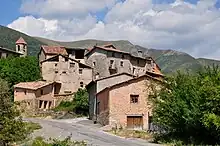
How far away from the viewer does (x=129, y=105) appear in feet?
153

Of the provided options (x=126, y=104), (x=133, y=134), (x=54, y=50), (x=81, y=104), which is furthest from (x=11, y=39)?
(x=133, y=134)

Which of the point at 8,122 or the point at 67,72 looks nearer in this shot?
the point at 8,122

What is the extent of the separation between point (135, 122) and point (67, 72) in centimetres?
3482

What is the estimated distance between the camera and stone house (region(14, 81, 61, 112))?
68.8 m

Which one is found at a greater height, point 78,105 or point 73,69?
point 73,69

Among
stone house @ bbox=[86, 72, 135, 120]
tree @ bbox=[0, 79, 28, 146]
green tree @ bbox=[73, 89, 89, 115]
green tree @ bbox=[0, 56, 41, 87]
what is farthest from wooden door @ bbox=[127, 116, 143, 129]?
green tree @ bbox=[0, 56, 41, 87]

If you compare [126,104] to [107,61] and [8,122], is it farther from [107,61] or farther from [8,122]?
[107,61]

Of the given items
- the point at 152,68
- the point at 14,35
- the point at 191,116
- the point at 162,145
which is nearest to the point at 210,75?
the point at 191,116

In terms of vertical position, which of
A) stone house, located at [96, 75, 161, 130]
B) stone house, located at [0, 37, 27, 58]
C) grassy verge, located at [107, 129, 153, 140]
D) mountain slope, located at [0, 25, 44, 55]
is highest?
mountain slope, located at [0, 25, 44, 55]

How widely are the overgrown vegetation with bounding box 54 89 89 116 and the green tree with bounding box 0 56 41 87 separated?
1139cm

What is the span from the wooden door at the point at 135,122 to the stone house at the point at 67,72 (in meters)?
33.2

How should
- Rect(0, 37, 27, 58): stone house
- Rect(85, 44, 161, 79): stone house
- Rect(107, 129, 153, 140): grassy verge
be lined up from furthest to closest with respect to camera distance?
Rect(0, 37, 27, 58): stone house
Rect(85, 44, 161, 79): stone house
Rect(107, 129, 153, 140): grassy verge

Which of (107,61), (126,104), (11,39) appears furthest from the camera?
(11,39)

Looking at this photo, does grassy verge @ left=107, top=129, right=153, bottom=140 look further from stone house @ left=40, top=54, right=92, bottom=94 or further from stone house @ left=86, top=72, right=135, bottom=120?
stone house @ left=40, top=54, right=92, bottom=94
